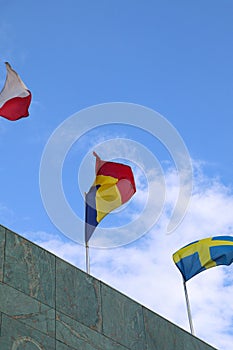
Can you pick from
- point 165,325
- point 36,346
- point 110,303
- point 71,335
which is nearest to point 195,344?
point 165,325

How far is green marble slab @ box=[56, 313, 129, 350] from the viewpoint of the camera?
14055 millimetres

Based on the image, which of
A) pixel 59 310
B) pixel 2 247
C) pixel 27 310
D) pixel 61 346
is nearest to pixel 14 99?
pixel 2 247

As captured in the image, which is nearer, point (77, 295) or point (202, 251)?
point (77, 295)

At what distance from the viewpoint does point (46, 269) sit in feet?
48.0

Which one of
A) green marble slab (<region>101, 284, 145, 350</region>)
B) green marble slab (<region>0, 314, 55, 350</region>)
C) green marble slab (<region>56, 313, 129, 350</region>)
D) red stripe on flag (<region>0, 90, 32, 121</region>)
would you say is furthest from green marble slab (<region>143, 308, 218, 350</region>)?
red stripe on flag (<region>0, 90, 32, 121</region>)

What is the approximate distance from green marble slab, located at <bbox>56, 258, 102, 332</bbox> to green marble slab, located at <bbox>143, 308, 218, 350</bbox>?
1734mm

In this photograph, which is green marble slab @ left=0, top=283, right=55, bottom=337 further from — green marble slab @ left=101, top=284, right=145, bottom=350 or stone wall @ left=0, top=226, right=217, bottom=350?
green marble slab @ left=101, top=284, right=145, bottom=350

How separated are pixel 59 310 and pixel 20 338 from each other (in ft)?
4.69

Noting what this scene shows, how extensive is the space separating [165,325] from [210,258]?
3.87 metres

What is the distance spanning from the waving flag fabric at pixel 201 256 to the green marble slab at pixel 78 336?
5715 millimetres

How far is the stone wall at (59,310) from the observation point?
1334 centimetres

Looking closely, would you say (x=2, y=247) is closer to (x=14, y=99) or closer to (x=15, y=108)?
(x=15, y=108)

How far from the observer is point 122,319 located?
1581 cm

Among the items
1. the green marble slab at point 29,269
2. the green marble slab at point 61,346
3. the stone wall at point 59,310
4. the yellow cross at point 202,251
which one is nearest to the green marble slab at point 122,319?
the stone wall at point 59,310
